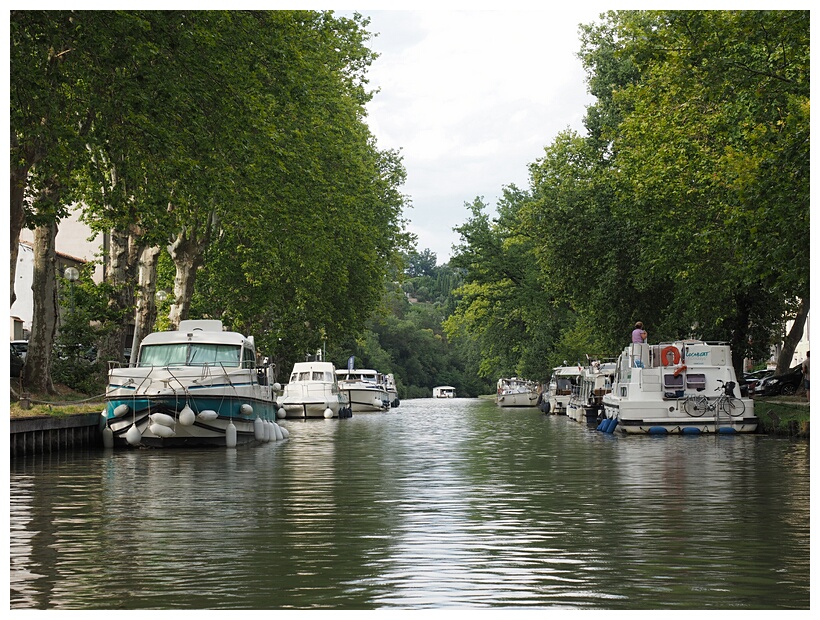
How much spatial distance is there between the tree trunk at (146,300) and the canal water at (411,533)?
17383 millimetres

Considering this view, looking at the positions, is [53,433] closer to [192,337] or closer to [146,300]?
[192,337]

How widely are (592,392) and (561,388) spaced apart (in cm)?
1716

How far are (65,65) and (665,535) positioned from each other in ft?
56.2

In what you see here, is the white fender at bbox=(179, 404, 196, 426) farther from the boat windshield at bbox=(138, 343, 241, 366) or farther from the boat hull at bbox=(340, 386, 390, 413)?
the boat hull at bbox=(340, 386, 390, 413)

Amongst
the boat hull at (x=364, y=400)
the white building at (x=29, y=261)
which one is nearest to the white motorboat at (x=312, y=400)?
the boat hull at (x=364, y=400)

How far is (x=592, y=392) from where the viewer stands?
5519cm

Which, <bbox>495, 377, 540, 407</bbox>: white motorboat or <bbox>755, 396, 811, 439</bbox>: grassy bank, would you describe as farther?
<bbox>495, 377, 540, 407</bbox>: white motorboat

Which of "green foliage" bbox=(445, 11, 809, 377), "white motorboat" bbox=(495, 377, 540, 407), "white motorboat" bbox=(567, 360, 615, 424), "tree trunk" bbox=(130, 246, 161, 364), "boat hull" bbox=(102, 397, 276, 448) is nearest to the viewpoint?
"green foliage" bbox=(445, 11, 809, 377)

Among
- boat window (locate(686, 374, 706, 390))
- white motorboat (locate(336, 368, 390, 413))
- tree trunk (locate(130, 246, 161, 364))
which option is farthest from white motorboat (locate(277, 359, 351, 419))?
boat window (locate(686, 374, 706, 390))

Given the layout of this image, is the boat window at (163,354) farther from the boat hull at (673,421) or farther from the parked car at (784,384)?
the parked car at (784,384)

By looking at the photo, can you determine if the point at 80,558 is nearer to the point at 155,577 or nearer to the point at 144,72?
the point at 155,577

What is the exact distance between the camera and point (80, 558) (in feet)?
43.8

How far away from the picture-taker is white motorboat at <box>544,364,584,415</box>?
70.0m

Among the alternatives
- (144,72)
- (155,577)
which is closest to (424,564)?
(155,577)
